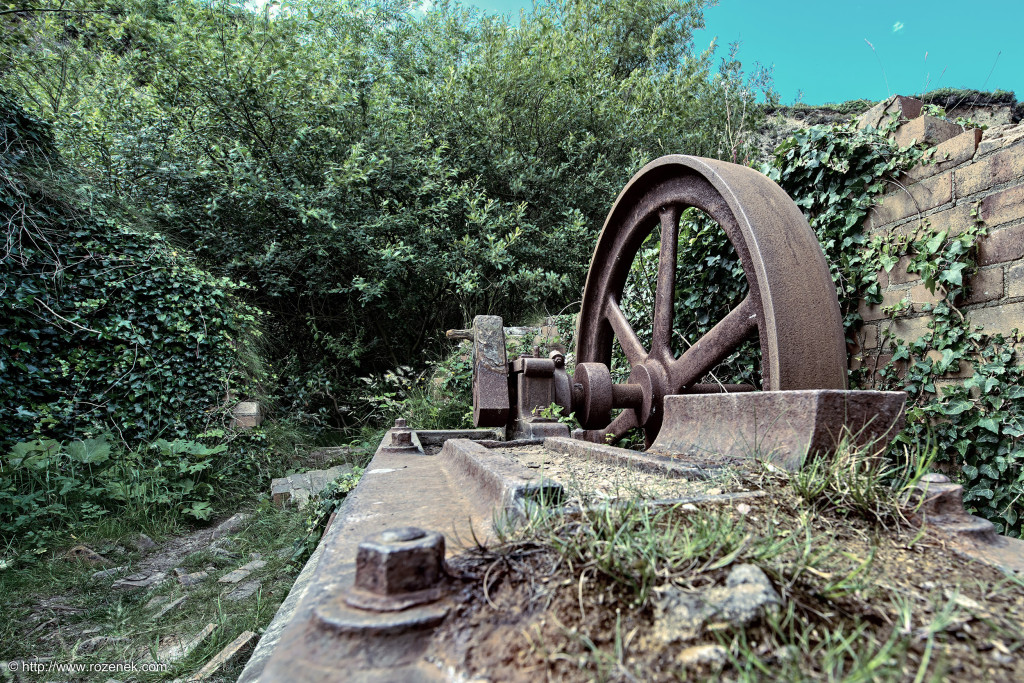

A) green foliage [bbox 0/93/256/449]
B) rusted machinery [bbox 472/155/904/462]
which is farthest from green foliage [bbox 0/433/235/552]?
rusted machinery [bbox 472/155/904/462]

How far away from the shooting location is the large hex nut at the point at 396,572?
697 millimetres

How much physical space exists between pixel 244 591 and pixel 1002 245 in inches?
169

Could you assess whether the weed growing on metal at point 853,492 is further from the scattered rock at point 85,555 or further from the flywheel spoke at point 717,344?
the scattered rock at point 85,555

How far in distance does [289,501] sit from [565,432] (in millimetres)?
3375

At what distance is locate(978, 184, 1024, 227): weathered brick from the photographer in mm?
2195

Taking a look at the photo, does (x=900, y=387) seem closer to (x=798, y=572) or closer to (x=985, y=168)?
(x=985, y=168)

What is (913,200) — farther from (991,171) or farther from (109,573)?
(109,573)

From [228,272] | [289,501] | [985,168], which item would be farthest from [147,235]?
[985,168]

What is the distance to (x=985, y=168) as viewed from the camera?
2324mm

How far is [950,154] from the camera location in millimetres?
2477

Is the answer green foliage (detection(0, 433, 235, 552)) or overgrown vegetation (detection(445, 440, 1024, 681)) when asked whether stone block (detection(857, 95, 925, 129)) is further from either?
green foliage (detection(0, 433, 235, 552))

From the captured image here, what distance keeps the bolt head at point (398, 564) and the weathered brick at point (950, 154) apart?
2.98 metres

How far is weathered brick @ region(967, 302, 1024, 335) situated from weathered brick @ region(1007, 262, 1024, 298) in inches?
1.8

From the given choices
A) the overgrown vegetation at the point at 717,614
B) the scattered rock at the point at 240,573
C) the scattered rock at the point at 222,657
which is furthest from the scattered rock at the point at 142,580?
the overgrown vegetation at the point at 717,614
